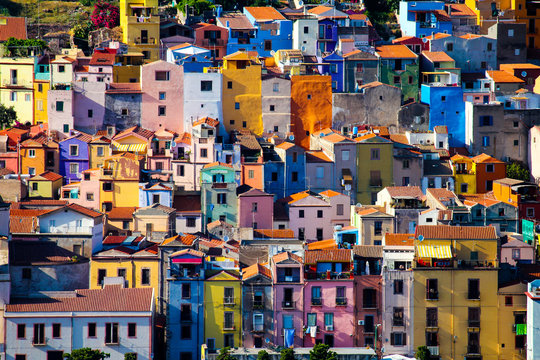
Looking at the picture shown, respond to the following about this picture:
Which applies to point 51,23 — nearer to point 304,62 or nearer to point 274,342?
point 304,62

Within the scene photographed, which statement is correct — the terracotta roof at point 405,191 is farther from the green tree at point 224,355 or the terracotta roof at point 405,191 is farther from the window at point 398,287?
the green tree at point 224,355

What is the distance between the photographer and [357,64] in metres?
95.6

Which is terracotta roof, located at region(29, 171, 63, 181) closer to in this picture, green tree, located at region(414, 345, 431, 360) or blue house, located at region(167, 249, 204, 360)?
blue house, located at region(167, 249, 204, 360)

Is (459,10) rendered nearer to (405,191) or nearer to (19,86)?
(405,191)

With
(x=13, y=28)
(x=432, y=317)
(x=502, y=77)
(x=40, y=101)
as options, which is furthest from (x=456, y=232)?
(x=13, y=28)

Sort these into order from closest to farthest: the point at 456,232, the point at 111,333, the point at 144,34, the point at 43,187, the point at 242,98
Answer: the point at 111,333, the point at 456,232, the point at 43,187, the point at 242,98, the point at 144,34

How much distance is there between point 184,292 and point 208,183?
47.7 feet

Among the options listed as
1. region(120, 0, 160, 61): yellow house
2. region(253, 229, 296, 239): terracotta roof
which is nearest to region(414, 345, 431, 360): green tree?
region(253, 229, 296, 239): terracotta roof

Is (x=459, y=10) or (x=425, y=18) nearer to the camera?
(x=425, y=18)

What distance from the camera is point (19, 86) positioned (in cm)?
9400

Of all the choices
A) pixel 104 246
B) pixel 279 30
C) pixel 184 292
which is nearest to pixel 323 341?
pixel 184 292

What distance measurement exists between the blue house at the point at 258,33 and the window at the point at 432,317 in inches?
1367

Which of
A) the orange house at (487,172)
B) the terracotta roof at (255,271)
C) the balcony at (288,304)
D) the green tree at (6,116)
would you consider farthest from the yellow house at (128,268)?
the orange house at (487,172)

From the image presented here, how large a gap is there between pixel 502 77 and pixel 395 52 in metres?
7.32
